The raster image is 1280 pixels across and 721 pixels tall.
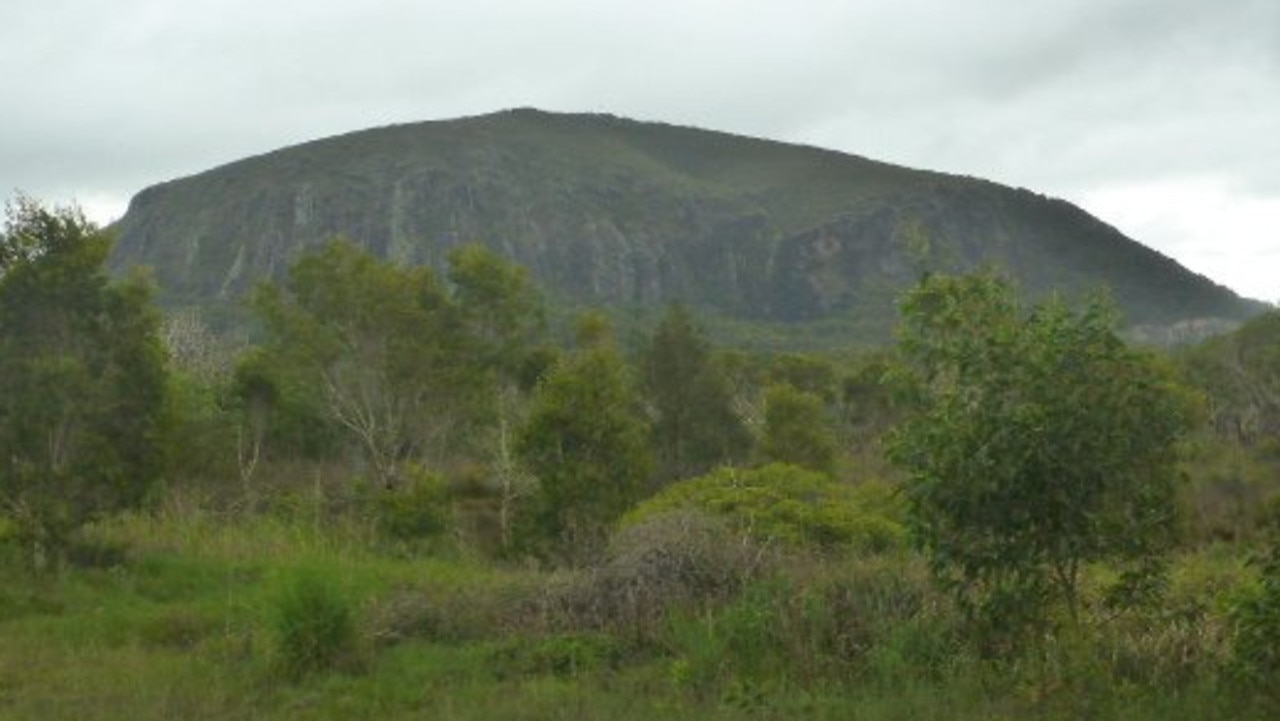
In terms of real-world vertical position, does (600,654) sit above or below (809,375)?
below

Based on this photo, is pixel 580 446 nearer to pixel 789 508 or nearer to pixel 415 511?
pixel 415 511

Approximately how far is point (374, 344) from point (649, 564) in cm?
1786

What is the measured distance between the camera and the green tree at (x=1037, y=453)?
8609mm

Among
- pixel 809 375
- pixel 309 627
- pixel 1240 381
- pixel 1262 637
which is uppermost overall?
pixel 809 375

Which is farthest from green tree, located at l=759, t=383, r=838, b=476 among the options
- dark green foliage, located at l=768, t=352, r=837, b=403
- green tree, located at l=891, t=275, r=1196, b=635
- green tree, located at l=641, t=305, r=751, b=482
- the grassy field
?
green tree, located at l=891, t=275, r=1196, b=635

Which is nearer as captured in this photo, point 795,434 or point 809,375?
point 795,434

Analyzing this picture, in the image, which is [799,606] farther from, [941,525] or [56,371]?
[56,371]

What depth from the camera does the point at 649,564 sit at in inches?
470

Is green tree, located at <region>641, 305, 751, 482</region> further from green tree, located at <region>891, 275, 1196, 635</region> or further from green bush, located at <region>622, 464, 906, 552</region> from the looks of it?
green tree, located at <region>891, 275, 1196, 635</region>

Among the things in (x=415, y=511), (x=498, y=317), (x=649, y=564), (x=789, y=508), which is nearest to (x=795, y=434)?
(x=498, y=317)

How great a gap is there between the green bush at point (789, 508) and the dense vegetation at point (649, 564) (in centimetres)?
6

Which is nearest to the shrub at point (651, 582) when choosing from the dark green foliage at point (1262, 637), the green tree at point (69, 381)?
the dark green foliage at point (1262, 637)

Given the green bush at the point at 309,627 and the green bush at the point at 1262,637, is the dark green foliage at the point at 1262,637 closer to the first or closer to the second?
the green bush at the point at 1262,637

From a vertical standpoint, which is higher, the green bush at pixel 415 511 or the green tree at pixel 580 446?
the green tree at pixel 580 446
